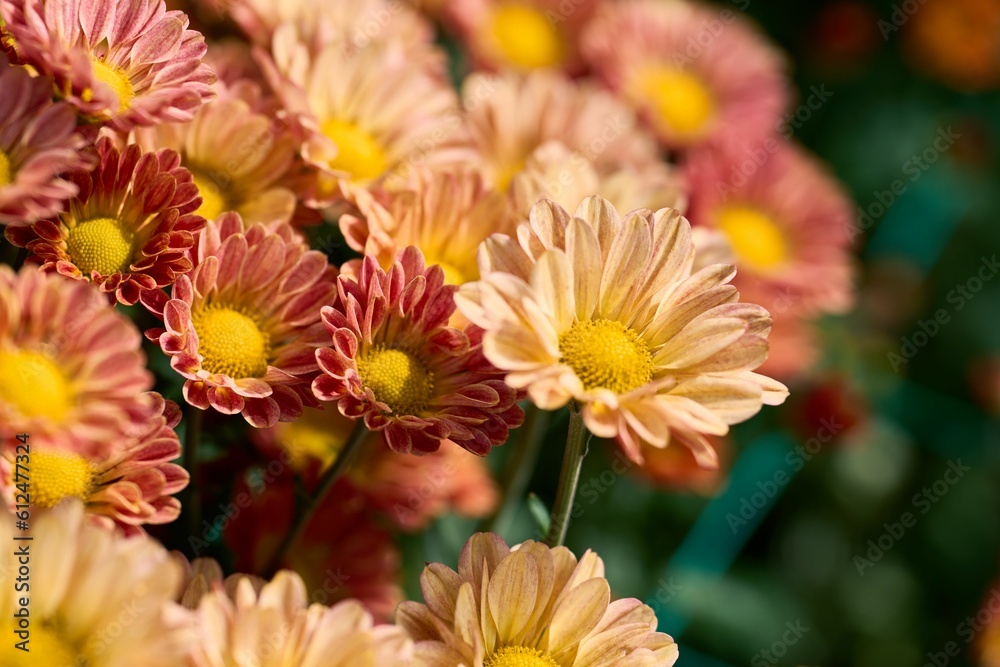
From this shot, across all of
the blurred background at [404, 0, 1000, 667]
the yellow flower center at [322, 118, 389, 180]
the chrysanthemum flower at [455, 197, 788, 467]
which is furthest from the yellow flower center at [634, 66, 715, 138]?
the chrysanthemum flower at [455, 197, 788, 467]

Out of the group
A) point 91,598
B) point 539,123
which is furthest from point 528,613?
point 539,123

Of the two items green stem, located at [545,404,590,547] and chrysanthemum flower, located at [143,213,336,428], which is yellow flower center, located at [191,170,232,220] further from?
green stem, located at [545,404,590,547]

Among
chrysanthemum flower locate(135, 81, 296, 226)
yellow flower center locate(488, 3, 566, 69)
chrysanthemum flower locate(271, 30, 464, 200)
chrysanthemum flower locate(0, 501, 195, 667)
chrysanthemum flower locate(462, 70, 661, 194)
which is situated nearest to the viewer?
chrysanthemum flower locate(0, 501, 195, 667)

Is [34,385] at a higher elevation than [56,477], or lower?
higher

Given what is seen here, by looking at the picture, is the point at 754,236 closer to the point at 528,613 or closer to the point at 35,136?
the point at 528,613

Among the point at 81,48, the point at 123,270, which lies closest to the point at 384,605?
the point at 123,270
